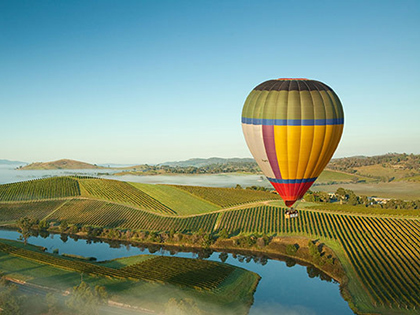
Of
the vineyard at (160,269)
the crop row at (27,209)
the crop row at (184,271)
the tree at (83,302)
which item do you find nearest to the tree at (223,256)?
the crop row at (184,271)

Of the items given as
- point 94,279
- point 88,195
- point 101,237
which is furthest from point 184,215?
point 94,279

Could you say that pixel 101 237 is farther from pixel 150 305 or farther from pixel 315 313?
pixel 315 313

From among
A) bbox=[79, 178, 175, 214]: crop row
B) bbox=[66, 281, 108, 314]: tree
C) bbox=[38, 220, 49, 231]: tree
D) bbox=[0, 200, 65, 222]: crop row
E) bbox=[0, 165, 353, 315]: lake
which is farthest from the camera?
bbox=[79, 178, 175, 214]: crop row

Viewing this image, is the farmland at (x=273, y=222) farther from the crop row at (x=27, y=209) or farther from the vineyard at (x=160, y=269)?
the vineyard at (x=160, y=269)

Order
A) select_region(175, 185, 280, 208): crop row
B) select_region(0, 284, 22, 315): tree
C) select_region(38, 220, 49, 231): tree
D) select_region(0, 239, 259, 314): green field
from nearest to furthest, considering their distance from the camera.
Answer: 1. select_region(0, 284, 22, 315): tree
2. select_region(0, 239, 259, 314): green field
3. select_region(38, 220, 49, 231): tree
4. select_region(175, 185, 280, 208): crop row

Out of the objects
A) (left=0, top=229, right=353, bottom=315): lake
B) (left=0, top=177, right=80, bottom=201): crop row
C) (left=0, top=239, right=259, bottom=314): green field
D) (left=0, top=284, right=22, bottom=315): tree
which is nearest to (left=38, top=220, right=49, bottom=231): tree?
(left=0, top=229, right=353, bottom=315): lake

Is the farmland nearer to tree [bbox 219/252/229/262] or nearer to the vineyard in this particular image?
the vineyard

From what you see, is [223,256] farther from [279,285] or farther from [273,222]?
[273,222]
